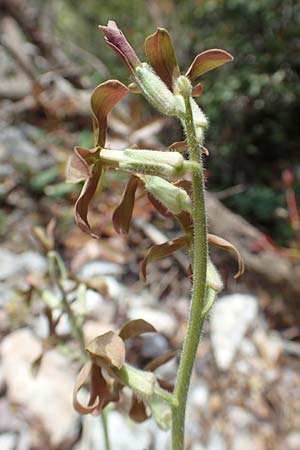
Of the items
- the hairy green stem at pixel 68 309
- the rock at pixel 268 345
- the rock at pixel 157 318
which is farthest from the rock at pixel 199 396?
the hairy green stem at pixel 68 309

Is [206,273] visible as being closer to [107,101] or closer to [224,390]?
[107,101]

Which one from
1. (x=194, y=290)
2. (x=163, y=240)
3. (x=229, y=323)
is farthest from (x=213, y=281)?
(x=163, y=240)

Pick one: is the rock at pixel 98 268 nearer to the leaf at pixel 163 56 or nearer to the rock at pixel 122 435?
the rock at pixel 122 435

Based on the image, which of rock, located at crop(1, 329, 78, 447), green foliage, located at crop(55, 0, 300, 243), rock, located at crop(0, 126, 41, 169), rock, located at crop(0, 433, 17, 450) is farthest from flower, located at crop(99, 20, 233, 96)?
green foliage, located at crop(55, 0, 300, 243)

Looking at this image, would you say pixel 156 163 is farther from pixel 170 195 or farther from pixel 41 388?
pixel 41 388

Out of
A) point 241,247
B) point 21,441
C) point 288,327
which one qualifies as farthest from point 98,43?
point 21,441

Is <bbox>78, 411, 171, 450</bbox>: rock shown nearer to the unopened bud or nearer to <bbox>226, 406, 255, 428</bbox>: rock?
<bbox>226, 406, 255, 428</bbox>: rock
